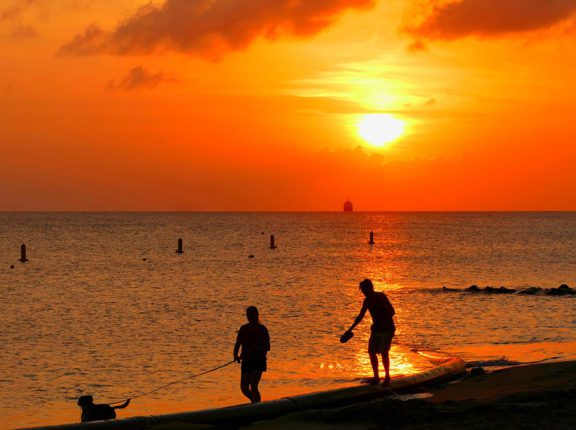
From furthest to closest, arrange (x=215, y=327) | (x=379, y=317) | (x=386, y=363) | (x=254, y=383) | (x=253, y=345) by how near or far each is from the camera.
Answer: (x=215, y=327), (x=386, y=363), (x=379, y=317), (x=254, y=383), (x=253, y=345)

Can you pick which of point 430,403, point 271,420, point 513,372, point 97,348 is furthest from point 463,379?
point 97,348

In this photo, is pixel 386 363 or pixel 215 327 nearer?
pixel 386 363

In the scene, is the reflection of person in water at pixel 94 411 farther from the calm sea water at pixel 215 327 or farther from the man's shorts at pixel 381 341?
the man's shorts at pixel 381 341

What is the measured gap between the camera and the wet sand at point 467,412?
45.3 feet

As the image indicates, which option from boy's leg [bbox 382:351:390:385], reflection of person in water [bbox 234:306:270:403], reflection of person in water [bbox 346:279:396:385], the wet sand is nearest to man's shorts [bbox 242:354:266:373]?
reflection of person in water [bbox 234:306:270:403]

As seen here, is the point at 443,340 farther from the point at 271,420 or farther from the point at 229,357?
the point at 271,420

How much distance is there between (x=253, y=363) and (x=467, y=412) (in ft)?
13.7

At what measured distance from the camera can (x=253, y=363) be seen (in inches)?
650

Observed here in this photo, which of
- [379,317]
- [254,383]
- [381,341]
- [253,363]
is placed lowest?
[254,383]

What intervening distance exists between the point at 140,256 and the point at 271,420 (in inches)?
3462

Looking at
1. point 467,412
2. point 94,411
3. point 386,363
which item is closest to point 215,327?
point 386,363

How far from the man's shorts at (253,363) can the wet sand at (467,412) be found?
1182mm

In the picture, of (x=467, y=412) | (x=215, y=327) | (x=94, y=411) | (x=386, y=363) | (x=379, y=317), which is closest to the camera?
(x=467, y=412)

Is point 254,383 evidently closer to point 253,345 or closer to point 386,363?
point 253,345
